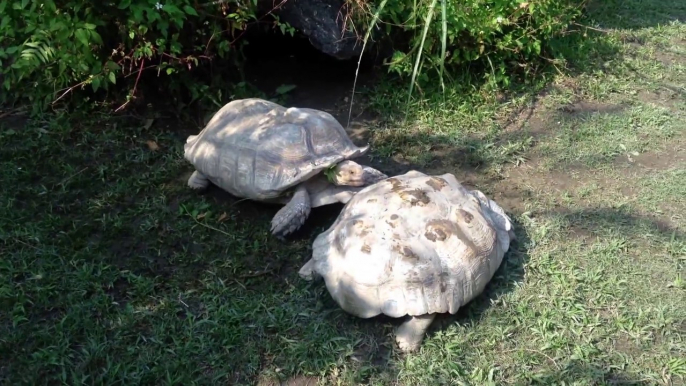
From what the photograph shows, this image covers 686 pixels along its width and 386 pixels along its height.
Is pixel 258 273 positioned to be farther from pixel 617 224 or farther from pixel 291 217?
pixel 617 224

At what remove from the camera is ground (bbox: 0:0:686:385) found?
2.82 meters

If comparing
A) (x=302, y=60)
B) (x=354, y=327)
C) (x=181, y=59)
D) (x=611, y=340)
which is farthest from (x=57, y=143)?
(x=611, y=340)

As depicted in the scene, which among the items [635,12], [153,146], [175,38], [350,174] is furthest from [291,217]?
[635,12]

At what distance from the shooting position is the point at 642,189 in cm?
401

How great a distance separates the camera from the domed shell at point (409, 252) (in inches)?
112

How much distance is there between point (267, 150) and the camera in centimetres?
357

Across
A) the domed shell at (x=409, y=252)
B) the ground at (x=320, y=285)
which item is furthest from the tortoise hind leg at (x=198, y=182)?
the domed shell at (x=409, y=252)

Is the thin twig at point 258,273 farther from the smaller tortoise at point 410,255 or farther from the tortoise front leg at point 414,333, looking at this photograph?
the tortoise front leg at point 414,333

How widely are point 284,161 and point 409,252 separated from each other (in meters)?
1.03

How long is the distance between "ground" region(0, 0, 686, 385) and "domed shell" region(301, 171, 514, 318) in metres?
0.20

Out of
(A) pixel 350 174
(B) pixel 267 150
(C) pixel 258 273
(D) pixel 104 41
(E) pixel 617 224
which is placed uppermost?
(D) pixel 104 41

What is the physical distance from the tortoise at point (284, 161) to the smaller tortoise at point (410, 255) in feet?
1.36

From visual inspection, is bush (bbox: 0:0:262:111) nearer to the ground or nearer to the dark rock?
the ground

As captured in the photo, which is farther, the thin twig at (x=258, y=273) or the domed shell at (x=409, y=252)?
the thin twig at (x=258, y=273)
